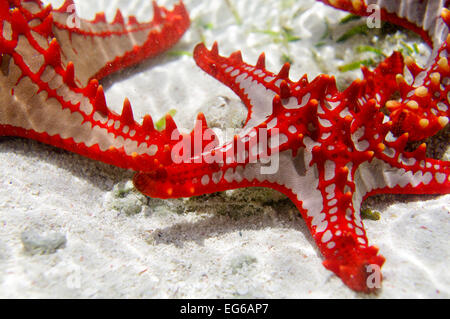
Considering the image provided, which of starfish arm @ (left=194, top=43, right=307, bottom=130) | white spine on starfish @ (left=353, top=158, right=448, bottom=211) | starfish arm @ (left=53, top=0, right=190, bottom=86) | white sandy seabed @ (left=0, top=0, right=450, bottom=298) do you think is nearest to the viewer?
white sandy seabed @ (left=0, top=0, right=450, bottom=298)

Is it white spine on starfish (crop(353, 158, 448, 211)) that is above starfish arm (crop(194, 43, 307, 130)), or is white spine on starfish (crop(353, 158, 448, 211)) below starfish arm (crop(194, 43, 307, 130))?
below

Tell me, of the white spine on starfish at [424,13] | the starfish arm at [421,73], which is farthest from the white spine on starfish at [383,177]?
the white spine on starfish at [424,13]

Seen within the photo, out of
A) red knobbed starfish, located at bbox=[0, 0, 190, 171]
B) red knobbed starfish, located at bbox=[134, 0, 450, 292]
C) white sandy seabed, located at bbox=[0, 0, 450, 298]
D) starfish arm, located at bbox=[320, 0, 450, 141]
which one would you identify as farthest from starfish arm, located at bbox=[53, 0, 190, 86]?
starfish arm, located at bbox=[320, 0, 450, 141]

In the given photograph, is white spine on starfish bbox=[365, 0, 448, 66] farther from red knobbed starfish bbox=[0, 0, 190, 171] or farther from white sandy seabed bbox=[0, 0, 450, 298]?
red knobbed starfish bbox=[0, 0, 190, 171]

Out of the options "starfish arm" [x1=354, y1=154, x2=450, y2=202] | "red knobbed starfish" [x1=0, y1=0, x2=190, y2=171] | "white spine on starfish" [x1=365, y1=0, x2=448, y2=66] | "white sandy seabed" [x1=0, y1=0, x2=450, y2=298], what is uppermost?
"white spine on starfish" [x1=365, y1=0, x2=448, y2=66]

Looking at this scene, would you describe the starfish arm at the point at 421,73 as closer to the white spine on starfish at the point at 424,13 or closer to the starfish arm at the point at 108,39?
the white spine on starfish at the point at 424,13

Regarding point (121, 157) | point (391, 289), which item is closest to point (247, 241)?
point (391, 289)
